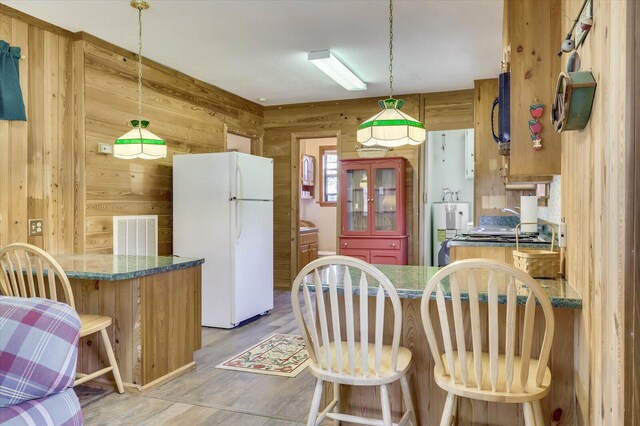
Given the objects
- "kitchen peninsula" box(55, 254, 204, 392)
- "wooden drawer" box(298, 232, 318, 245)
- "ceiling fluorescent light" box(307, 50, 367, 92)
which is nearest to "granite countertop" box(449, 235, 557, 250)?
"kitchen peninsula" box(55, 254, 204, 392)

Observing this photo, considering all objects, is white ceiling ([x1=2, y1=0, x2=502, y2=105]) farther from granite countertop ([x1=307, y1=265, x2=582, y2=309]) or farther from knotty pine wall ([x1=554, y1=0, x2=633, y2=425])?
granite countertop ([x1=307, y1=265, x2=582, y2=309])

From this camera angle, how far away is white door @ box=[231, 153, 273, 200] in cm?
432

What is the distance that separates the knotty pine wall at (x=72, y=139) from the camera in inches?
131

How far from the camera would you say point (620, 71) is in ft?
3.76

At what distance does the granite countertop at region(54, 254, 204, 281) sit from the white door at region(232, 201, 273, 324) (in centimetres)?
116

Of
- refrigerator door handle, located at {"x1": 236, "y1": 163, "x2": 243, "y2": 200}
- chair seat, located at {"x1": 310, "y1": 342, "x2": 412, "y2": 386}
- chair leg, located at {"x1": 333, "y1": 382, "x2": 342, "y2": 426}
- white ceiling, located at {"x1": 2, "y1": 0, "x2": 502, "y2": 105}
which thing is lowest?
chair leg, located at {"x1": 333, "y1": 382, "x2": 342, "y2": 426}

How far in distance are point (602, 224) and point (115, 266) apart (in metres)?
2.56

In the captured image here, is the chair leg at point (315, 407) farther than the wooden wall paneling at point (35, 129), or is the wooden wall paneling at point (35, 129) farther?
the wooden wall paneling at point (35, 129)

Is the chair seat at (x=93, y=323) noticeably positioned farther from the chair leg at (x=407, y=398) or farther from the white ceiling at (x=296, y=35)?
the white ceiling at (x=296, y=35)

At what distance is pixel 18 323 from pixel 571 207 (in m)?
1.93

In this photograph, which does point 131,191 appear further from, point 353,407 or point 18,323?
point 18,323

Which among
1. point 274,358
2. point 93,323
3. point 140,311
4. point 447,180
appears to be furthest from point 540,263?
point 447,180

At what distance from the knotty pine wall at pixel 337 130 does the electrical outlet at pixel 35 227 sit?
319 centimetres

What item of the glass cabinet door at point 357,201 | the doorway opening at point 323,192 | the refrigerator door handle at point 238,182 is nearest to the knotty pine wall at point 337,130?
the glass cabinet door at point 357,201
